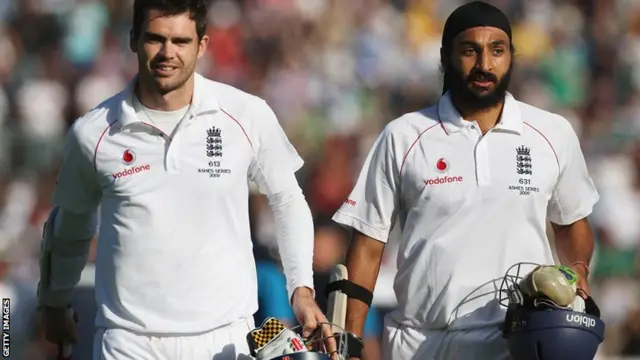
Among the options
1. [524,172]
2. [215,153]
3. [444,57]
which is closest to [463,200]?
[524,172]

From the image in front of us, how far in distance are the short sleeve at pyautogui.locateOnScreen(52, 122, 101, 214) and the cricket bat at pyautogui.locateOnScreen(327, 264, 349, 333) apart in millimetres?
1140

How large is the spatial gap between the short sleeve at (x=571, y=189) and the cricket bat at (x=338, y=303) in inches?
41.0

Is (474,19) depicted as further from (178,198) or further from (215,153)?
(178,198)

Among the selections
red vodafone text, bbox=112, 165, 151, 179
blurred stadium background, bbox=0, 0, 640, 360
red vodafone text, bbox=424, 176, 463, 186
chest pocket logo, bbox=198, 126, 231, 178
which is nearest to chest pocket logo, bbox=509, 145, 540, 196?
red vodafone text, bbox=424, 176, 463, 186

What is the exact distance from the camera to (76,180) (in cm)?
627

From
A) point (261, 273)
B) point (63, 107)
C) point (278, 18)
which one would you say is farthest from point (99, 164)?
point (278, 18)

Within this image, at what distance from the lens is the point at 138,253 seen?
6.02 metres

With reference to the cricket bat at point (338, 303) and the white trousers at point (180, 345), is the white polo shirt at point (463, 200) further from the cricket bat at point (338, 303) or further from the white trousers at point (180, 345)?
the white trousers at point (180, 345)

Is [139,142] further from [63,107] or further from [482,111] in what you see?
[63,107]

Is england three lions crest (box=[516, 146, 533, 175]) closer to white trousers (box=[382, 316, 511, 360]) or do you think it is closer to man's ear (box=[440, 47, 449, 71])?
man's ear (box=[440, 47, 449, 71])

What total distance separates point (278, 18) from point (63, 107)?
2831 mm

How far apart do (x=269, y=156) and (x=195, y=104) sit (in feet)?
1.26

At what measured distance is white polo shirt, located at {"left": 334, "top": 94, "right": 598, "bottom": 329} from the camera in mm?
6574
